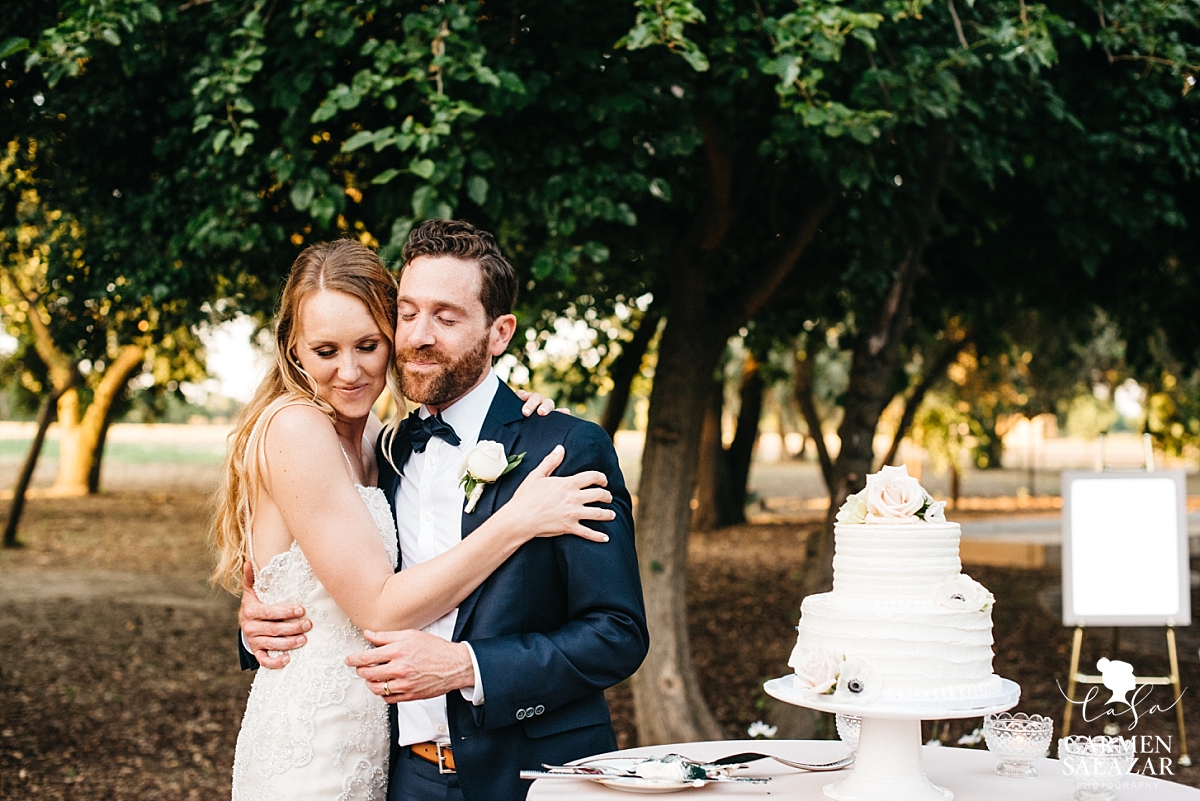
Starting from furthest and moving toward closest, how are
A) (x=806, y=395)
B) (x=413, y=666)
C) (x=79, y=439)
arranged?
(x=79, y=439) < (x=806, y=395) < (x=413, y=666)

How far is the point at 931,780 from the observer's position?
278 centimetres

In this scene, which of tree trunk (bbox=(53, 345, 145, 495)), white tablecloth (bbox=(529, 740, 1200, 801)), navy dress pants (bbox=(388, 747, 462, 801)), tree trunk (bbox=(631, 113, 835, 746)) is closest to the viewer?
white tablecloth (bbox=(529, 740, 1200, 801))

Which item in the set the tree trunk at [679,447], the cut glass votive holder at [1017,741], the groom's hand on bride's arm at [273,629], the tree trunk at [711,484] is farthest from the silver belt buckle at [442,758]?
the tree trunk at [711,484]

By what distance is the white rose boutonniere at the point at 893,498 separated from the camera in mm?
2441

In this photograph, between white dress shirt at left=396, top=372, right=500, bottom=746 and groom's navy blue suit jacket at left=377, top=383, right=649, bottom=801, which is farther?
white dress shirt at left=396, top=372, right=500, bottom=746

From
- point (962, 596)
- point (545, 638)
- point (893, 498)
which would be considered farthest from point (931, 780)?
point (545, 638)

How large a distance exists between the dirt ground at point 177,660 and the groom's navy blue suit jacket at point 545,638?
6.86 feet

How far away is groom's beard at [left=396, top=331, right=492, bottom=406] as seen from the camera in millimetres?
2779

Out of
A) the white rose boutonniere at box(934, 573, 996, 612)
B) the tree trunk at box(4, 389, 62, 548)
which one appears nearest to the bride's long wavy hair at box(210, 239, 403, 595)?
the white rose boutonniere at box(934, 573, 996, 612)

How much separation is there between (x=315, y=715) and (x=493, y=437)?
89 cm

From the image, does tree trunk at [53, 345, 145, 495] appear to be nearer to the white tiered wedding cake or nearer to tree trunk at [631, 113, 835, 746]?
tree trunk at [631, 113, 835, 746]

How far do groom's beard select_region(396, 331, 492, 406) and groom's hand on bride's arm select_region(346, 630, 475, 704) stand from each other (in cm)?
63

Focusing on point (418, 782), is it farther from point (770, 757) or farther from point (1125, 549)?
point (1125, 549)

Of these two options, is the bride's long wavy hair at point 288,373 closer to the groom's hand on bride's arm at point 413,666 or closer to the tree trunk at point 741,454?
the groom's hand on bride's arm at point 413,666
